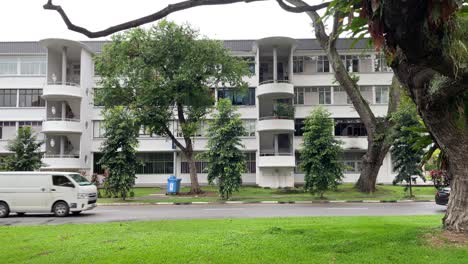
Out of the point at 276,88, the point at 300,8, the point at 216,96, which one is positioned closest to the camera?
the point at 300,8

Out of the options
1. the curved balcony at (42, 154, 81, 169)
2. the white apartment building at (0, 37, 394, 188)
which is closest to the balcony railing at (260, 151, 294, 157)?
the white apartment building at (0, 37, 394, 188)

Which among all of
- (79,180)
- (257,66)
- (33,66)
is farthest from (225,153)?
(33,66)

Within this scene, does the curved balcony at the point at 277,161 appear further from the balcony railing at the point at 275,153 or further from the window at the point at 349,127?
the window at the point at 349,127

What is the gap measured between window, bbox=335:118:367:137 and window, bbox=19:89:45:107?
28.1 metres

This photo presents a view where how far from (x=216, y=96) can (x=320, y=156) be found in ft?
51.0

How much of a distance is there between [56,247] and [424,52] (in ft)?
23.6

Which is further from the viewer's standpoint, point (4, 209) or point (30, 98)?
point (30, 98)

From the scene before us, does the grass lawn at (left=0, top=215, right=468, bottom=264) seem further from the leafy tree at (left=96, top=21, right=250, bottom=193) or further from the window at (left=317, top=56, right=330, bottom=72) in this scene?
the window at (left=317, top=56, right=330, bottom=72)

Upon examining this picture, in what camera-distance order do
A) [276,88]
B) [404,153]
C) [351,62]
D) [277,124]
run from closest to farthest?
1. [404,153]
2. [277,124]
3. [276,88]
4. [351,62]

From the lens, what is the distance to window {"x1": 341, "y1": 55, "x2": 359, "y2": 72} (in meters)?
39.8

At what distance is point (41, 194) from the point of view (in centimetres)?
1725

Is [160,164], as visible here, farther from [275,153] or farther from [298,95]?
[298,95]

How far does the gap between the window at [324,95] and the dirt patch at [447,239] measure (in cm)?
3291

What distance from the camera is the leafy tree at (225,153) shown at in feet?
81.9
